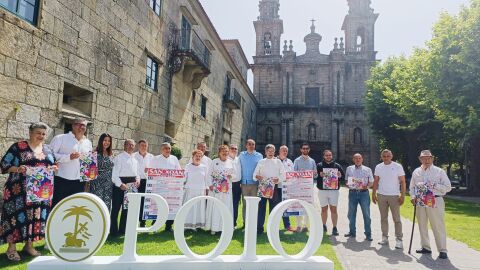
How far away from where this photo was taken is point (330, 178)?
732 cm

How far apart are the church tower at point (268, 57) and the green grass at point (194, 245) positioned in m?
35.5

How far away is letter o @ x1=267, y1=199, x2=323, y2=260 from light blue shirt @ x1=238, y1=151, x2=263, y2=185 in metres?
3.29

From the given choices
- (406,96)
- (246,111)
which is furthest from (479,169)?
(246,111)

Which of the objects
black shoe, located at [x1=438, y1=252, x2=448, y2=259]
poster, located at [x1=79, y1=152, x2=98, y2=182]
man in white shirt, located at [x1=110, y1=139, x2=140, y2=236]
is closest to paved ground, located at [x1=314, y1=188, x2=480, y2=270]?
black shoe, located at [x1=438, y1=252, x2=448, y2=259]

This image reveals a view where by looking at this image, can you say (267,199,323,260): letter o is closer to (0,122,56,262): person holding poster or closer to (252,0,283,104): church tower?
→ (0,122,56,262): person holding poster

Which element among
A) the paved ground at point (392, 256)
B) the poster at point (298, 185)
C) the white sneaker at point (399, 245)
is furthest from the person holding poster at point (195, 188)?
the white sneaker at point (399, 245)

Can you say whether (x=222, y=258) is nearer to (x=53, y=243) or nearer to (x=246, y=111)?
(x=53, y=243)

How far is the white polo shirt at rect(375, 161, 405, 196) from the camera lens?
678cm

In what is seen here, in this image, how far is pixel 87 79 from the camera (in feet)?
26.1

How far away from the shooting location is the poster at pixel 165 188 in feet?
21.0

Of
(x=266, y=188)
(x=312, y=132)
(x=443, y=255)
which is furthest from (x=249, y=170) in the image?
(x=312, y=132)

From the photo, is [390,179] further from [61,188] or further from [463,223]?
[61,188]

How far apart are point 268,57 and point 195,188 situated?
37.0 meters

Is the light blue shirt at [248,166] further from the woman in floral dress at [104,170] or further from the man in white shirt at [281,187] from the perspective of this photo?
the woman in floral dress at [104,170]
